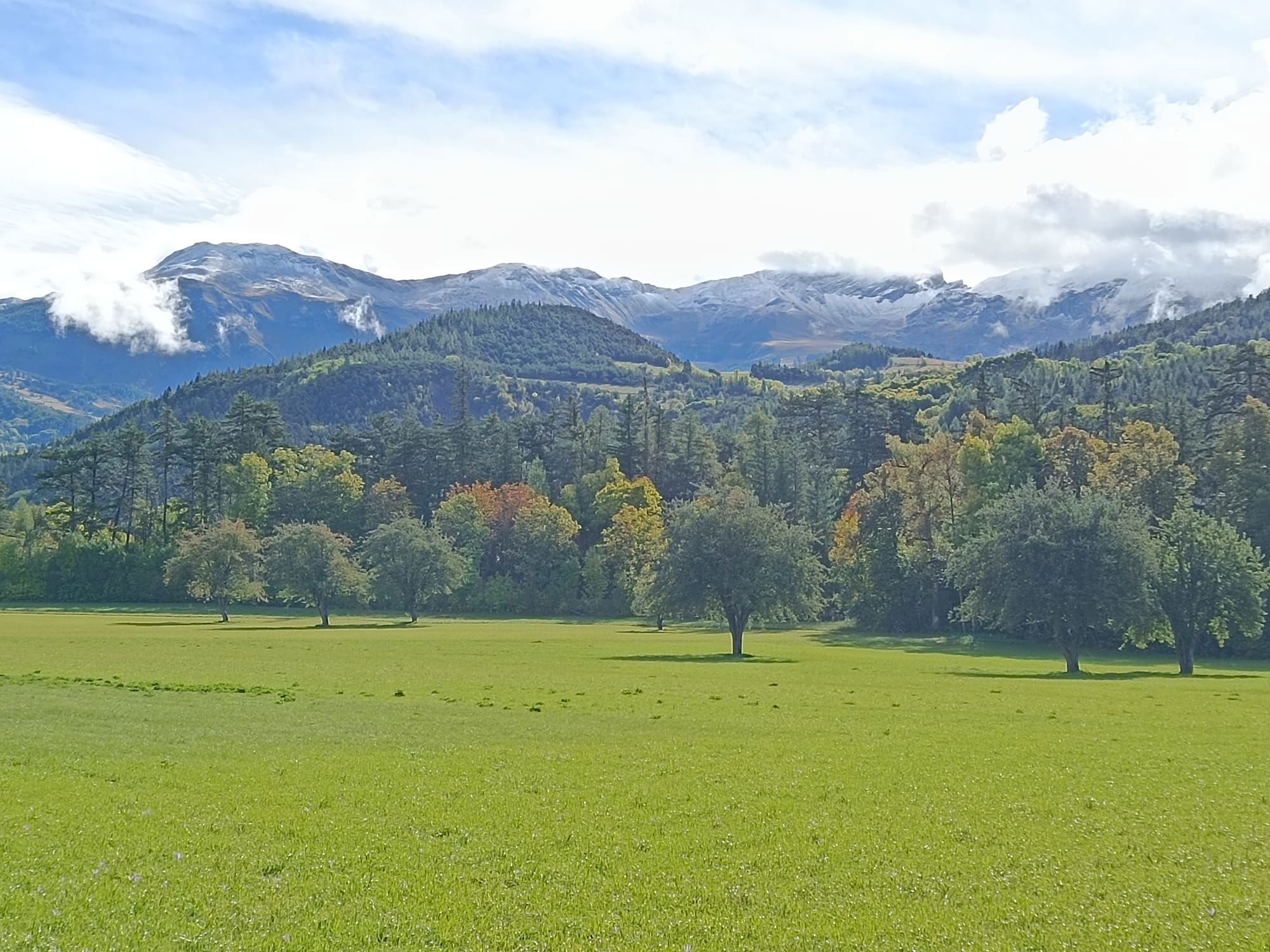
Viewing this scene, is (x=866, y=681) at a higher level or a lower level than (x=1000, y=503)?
lower

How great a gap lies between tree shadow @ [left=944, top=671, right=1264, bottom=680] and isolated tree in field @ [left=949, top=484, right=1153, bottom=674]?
207 centimetres

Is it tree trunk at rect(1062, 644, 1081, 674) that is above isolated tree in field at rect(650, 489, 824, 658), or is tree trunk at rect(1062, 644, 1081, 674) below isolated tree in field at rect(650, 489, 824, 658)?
below

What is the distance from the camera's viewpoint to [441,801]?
22938 millimetres

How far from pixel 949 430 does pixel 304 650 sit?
5523 inches

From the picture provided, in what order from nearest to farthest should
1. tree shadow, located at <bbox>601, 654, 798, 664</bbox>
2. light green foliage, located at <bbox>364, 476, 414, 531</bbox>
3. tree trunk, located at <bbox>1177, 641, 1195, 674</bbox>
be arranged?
tree shadow, located at <bbox>601, 654, 798, 664</bbox>
tree trunk, located at <bbox>1177, 641, 1195, 674</bbox>
light green foliage, located at <bbox>364, 476, 414, 531</bbox>

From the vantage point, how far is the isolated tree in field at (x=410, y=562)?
120 m

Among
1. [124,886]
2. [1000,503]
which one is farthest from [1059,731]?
[1000,503]

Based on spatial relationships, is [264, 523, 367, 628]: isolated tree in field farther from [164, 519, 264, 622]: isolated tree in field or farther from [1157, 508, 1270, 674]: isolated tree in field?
[1157, 508, 1270, 674]: isolated tree in field

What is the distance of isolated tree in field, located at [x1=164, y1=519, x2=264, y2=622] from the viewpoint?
4614 inches

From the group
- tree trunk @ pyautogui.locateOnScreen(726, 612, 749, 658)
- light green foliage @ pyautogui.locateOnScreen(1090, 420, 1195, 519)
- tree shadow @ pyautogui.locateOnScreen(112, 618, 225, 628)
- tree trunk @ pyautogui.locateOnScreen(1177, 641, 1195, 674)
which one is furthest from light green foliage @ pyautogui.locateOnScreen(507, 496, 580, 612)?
tree trunk @ pyautogui.locateOnScreen(1177, 641, 1195, 674)

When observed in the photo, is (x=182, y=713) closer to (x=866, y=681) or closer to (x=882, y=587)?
(x=866, y=681)

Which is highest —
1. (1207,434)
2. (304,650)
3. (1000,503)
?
(1207,434)

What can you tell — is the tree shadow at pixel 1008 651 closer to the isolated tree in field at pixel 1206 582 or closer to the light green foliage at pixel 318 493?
the isolated tree in field at pixel 1206 582

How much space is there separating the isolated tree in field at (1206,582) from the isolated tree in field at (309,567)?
7719 centimetres
